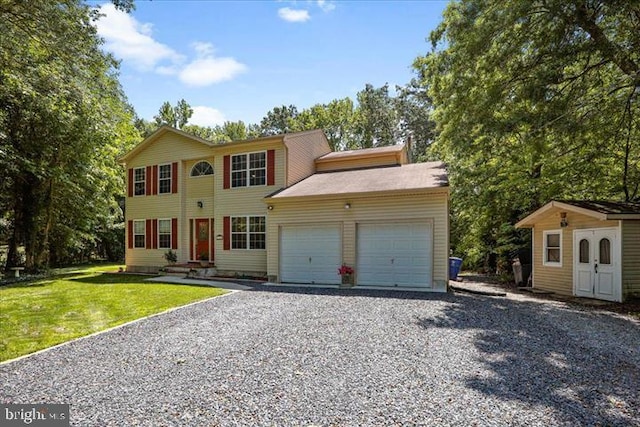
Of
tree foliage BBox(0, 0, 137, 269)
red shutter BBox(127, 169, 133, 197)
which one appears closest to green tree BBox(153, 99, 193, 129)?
tree foliage BBox(0, 0, 137, 269)

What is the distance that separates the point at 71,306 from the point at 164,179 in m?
8.81

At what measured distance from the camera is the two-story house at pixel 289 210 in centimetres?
1091

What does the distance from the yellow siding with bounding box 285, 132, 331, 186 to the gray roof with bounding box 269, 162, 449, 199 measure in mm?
425

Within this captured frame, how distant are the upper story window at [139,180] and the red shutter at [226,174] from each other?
487 centimetres

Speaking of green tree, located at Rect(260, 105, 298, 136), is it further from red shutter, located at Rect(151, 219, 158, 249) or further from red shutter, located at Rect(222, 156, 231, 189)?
red shutter, located at Rect(222, 156, 231, 189)

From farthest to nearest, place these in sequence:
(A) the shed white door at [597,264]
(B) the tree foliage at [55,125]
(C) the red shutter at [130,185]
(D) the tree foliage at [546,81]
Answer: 1. (C) the red shutter at [130,185]
2. (A) the shed white door at [597,264]
3. (D) the tree foliage at [546,81]
4. (B) the tree foliage at [55,125]

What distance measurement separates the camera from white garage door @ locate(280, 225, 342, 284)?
39.3 feet

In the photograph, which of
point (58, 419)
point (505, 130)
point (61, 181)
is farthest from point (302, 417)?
point (61, 181)

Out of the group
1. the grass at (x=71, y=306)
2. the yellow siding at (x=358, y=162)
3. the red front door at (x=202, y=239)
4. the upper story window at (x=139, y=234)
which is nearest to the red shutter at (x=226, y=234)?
the red front door at (x=202, y=239)

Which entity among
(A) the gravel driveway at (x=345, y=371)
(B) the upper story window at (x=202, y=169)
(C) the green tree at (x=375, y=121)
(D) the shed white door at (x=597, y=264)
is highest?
(C) the green tree at (x=375, y=121)

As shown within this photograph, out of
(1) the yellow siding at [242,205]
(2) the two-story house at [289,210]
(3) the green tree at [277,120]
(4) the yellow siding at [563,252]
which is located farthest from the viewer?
(3) the green tree at [277,120]

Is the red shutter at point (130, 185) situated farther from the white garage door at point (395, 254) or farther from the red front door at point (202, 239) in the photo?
the white garage door at point (395, 254)

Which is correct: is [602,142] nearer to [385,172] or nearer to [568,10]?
[568,10]

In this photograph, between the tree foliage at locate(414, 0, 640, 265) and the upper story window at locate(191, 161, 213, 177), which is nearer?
the tree foliage at locate(414, 0, 640, 265)
